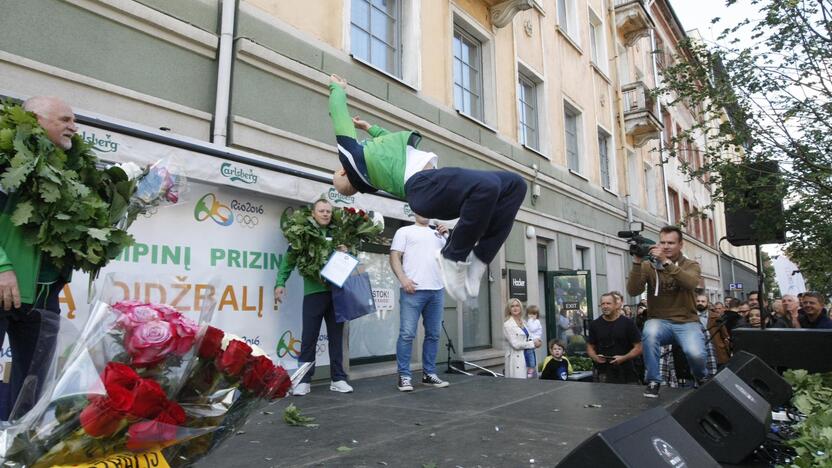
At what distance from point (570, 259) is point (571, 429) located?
9.69m

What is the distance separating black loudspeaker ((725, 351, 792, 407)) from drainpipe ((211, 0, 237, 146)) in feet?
16.2

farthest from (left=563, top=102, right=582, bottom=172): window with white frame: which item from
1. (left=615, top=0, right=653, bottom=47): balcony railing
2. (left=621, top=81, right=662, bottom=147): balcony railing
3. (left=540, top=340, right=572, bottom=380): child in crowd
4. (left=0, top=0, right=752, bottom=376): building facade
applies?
(left=540, top=340, right=572, bottom=380): child in crowd

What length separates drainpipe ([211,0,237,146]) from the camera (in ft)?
18.1

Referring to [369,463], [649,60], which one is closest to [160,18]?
[369,463]

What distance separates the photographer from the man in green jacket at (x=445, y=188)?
3.23 meters

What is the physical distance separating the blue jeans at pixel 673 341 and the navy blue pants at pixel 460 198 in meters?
2.61

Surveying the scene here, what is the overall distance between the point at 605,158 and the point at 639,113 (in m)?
1.80

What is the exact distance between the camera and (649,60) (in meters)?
21.4

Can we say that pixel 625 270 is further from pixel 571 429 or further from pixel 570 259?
pixel 571 429

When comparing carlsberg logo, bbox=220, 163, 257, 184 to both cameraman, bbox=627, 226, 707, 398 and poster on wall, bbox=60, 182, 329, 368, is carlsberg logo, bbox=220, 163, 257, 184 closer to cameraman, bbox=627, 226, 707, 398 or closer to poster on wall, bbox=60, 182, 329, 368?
poster on wall, bbox=60, 182, 329, 368

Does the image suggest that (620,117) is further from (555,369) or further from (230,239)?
(230,239)

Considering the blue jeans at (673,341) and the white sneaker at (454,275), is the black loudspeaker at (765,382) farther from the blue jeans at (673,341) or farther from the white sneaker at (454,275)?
the white sneaker at (454,275)

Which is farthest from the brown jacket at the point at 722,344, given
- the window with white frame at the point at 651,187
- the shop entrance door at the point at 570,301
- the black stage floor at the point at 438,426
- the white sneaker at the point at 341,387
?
the window with white frame at the point at 651,187

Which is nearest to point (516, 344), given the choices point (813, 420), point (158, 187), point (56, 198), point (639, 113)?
point (813, 420)
